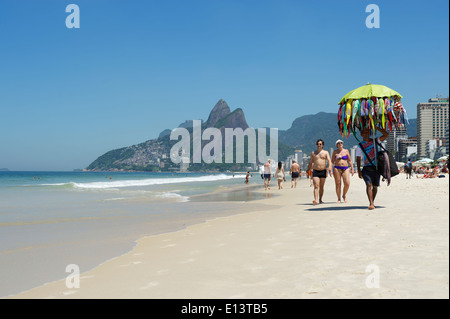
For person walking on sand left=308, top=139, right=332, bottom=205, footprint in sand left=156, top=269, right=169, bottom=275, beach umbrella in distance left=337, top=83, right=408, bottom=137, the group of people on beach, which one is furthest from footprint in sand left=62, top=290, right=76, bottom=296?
person walking on sand left=308, top=139, right=332, bottom=205

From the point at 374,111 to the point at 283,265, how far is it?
5.70 meters

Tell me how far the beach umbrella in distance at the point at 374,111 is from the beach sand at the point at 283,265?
273cm

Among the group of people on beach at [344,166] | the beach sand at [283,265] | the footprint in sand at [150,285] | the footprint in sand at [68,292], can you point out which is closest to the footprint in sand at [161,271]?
the beach sand at [283,265]

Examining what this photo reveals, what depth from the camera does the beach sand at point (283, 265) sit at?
316 cm

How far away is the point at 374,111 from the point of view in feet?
28.0

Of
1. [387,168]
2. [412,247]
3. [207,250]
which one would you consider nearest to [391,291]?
[412,247]

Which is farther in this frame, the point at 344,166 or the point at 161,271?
the point at 344,166

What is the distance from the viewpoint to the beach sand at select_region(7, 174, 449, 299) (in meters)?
3.16

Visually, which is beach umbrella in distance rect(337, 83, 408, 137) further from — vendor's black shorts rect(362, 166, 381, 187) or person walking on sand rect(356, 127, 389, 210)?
vendor's black shorts rect(362, 166, 381, 187)

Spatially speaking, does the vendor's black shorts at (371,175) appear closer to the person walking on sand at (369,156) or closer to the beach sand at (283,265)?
the person walking on sand at (369,156)

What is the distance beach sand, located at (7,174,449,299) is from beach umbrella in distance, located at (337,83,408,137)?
107 inches

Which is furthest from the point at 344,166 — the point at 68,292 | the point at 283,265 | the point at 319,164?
the point at 68,292

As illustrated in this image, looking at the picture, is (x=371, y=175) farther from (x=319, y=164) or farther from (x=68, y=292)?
(x=68, y=292)

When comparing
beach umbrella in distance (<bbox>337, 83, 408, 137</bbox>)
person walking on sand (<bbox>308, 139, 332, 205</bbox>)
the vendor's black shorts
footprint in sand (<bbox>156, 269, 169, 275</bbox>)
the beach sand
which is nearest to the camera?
the beach sand
